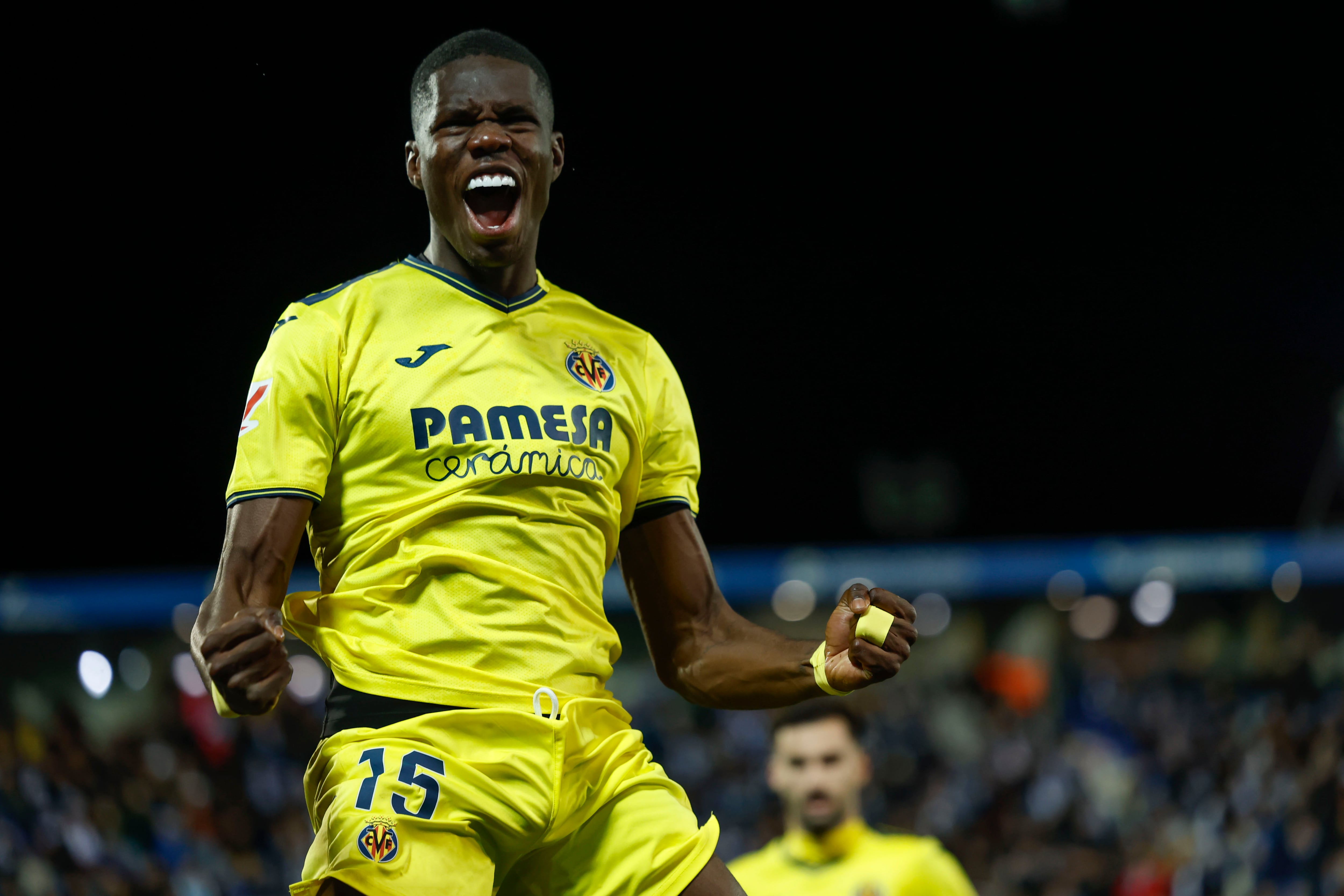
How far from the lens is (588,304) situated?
2.68 m

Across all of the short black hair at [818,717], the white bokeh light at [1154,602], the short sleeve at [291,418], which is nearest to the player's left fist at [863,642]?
the short sleeve at [291,418]

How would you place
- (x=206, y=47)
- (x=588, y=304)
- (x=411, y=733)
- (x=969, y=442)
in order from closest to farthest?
(x=411, y=733), (x=588, y=304), (x=206, y=47), (x=969, y=442)

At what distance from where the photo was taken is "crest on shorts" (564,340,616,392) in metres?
2.47

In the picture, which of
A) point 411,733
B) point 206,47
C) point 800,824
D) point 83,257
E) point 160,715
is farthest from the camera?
point 83,257

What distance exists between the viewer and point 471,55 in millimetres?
2494

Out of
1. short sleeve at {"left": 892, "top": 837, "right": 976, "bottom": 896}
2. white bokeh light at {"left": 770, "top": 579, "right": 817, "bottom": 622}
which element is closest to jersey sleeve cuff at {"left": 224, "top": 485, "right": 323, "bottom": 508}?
short sleeve at {"left": 892, "top": 837, "right": 976, "bottom": 896}

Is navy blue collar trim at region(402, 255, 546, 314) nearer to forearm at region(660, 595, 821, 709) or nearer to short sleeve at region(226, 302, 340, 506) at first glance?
short sleeve at region(226, 302, 340, 506)

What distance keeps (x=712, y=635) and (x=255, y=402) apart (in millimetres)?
941

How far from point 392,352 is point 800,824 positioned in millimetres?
3840

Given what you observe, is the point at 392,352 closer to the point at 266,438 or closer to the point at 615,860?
the point at 266,438

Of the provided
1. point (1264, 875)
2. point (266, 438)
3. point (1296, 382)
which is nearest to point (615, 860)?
point (266, 438)

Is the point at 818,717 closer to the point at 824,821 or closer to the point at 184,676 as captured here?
the point at 824,821

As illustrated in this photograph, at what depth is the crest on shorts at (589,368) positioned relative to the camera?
2.47 meters

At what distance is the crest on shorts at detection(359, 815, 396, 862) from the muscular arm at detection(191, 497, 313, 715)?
256 millimetres
